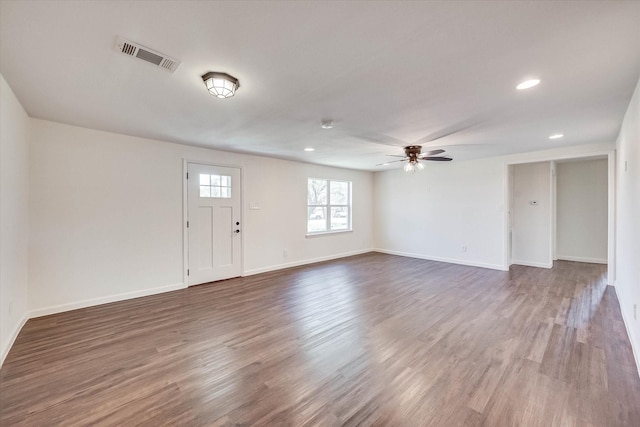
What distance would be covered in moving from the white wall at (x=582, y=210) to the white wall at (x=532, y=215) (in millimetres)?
1161

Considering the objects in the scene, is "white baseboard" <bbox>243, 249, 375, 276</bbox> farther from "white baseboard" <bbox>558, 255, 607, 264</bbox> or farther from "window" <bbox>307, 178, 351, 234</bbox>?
"white baseboard" <bbox>558, 255, 607, 264</bbox>

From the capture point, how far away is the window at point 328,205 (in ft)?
21.1

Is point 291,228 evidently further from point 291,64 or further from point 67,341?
point 291,64

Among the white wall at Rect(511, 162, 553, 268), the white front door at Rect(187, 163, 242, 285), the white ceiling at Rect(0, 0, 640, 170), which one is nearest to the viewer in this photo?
the white ceiling at Rect(0, 0, 640, 170)

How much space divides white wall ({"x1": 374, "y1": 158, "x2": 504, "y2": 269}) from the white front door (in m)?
4.14

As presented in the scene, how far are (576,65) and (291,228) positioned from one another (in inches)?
191

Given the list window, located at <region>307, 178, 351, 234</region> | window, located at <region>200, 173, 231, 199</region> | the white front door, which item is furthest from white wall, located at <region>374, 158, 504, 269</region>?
window, located at <region>200, 173, 231, 199</region>

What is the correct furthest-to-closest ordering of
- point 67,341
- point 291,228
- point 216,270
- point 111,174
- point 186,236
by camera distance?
point 291,228 → point 216,270 → point 186,236 → point 111,174 → point 67,341

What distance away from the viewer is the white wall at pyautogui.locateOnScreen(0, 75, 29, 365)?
2332mm

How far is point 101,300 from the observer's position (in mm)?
3678

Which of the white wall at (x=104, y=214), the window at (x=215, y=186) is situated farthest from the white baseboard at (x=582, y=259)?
the window at (x=215, y=186)

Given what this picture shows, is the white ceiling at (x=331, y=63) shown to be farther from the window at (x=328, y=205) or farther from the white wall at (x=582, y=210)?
the white wall at (x=582, y=210)

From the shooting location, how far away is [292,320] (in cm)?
315

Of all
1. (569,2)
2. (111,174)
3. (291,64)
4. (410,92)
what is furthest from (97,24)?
(111,174)
